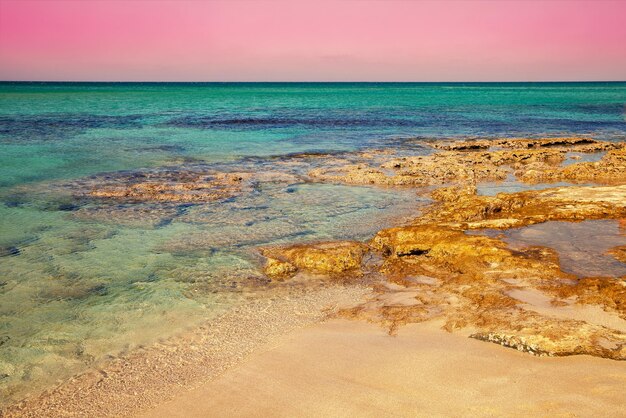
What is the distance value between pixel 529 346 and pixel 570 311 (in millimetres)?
1290

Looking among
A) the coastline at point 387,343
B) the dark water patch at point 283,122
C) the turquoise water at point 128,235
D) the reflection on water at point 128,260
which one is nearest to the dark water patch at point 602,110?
the dark water patch at point 283,122

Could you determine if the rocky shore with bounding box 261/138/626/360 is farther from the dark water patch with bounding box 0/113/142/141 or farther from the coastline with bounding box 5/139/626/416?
the dark water patch with bounding box 0/113/142/141

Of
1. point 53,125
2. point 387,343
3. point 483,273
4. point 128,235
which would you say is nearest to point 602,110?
point 53,125

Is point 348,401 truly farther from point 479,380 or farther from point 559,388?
point 559,388

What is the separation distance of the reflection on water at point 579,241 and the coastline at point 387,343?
0.43 m

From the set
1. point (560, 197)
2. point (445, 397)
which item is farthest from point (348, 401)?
point (560, 197)

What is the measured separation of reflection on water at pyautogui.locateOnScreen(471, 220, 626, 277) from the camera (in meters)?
7.61

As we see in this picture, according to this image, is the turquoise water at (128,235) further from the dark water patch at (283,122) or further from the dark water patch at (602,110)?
the dark water patch at (602,110)

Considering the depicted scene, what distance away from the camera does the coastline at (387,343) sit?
15.7 feet

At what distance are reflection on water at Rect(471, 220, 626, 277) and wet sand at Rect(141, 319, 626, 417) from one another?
2.88 m

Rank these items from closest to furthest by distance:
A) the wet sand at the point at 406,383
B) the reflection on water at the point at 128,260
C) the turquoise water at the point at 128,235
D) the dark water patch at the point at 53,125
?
the wet sand at the point at 406,383 → the reflection on water at the point at 128,260 → the turquoise water at the point at 128,235 → the dark water patch at the point at 53,125

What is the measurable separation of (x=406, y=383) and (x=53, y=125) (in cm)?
3471

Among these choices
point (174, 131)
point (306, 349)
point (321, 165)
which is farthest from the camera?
point (174, 131)

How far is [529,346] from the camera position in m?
5.45
